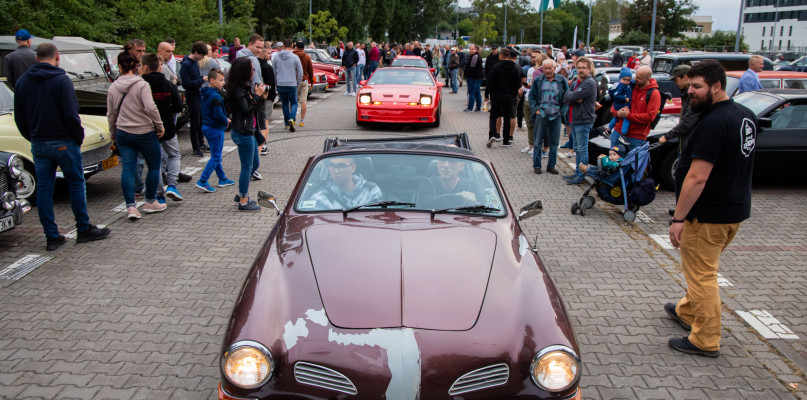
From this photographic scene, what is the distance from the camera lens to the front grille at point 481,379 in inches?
102

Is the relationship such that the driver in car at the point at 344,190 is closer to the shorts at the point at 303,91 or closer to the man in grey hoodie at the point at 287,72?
the man in grey hoodie at the point at 287,72

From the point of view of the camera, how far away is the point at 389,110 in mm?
13148

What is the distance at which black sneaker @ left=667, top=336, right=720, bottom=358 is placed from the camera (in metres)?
4.11

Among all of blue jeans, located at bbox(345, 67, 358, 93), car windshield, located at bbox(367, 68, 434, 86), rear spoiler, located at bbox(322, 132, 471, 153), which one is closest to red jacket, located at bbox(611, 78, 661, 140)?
rear spoiler, located at bbox(322, 132, 471, 153)

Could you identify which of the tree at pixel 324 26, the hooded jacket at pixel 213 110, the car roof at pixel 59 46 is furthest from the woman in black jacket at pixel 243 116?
the tree at pixel 324 26

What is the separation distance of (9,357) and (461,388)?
3225 mm

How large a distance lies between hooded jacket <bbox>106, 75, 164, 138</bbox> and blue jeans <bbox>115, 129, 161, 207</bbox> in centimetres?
8

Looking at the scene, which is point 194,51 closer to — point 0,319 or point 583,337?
point 0,319

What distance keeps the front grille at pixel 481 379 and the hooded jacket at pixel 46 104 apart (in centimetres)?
500

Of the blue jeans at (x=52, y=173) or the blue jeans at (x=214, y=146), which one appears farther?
the blue jeans at (x=214, y=146)

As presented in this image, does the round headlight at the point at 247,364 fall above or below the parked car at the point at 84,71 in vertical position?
below

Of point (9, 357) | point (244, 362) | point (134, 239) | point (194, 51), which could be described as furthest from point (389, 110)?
point (244, 362)

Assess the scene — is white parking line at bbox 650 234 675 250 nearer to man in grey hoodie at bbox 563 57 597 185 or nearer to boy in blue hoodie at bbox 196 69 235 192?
man in grey hoodie at bbox 563 57 597 185

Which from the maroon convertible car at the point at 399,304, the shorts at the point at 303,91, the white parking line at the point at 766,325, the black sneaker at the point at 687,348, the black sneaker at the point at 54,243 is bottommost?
the white parking line at the point at 766,325
